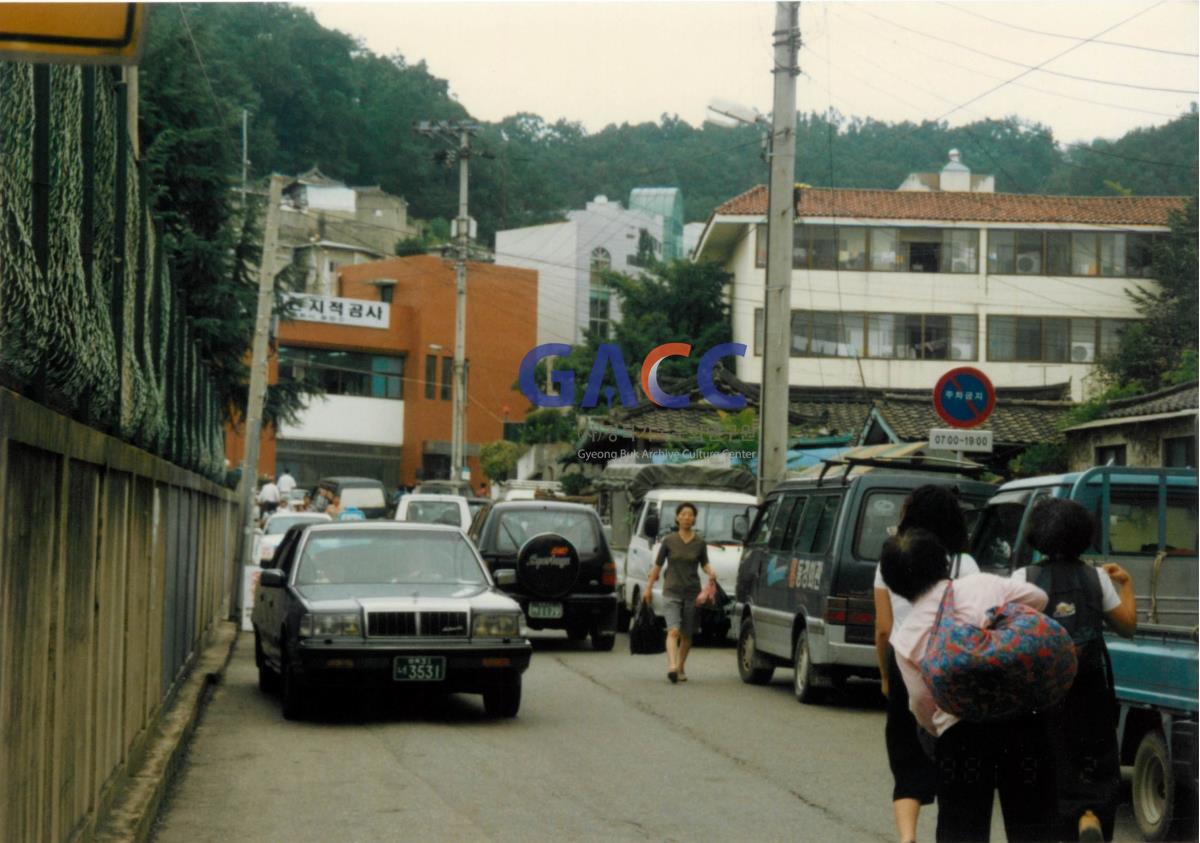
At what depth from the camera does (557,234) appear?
2611 inches

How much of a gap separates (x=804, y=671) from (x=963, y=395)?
14.1 feet

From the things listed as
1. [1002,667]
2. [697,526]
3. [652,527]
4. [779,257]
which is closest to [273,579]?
[1002,667]

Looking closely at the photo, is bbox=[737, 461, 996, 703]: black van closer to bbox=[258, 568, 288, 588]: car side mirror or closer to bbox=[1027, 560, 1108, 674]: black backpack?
bbox=[258, 568, 288, 588]: car side mirror

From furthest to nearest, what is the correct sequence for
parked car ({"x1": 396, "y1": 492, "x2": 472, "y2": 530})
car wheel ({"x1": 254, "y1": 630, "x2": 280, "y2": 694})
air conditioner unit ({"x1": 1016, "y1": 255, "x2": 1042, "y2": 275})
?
1. air conditioner unit ({"x1": 1016, "y1": 255, "x2": 1042, "y2": 275})
2. parked car ({"x1": 396, "y1": 492, "x2": 472, "y2": 530})
3. car wheel ({"x1": 254, "y1": 630, "x2": 280, "y2": 694})

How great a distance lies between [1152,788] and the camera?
26.6 feet

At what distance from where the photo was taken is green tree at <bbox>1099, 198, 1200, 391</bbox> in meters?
49.5

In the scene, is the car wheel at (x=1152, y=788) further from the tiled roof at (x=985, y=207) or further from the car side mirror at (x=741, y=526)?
the tiled roof at (x=985, y=207)

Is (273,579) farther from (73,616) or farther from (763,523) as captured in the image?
(73,616)

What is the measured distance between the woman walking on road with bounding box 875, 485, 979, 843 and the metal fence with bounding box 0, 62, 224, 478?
3.31 m

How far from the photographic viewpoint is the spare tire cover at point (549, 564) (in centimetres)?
1898

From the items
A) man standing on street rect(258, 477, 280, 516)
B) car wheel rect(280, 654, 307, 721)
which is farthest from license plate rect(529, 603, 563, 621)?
man standing on street rect(258, 477, 280, 516)

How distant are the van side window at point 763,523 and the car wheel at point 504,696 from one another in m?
4.34

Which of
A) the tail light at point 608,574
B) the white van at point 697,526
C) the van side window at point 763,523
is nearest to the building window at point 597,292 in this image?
the white van at point 697,526

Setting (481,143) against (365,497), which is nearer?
(365,497)
